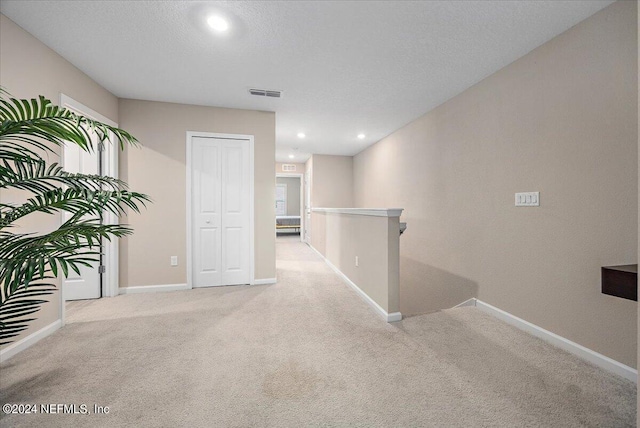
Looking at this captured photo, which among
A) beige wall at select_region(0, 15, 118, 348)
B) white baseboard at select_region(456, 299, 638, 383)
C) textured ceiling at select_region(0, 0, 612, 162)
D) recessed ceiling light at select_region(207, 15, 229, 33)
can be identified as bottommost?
white baseboard at select_region(456, 299, 638, 383)

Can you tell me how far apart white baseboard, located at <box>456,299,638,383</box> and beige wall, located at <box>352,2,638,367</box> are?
0.04 m

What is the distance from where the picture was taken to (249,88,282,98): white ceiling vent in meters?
3.12

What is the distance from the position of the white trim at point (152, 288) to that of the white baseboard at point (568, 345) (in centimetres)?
352

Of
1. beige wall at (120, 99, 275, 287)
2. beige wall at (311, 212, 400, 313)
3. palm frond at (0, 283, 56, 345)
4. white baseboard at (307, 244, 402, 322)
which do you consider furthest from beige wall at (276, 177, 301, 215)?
palm frond at (0, 283, 56, 345)

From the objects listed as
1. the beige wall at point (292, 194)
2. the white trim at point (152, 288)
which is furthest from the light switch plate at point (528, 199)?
the beige wall at point (292, 194)

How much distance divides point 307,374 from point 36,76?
307 centimetres

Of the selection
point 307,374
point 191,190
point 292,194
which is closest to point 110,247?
point 191,190

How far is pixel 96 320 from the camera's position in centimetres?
258

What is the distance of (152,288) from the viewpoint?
3418 millimetres

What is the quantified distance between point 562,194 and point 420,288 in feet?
7.28

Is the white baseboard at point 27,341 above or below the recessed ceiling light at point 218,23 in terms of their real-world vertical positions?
below

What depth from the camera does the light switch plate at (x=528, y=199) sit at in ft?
7.47

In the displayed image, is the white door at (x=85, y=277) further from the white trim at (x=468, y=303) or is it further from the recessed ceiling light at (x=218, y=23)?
the white trim at (x=468, y=303)

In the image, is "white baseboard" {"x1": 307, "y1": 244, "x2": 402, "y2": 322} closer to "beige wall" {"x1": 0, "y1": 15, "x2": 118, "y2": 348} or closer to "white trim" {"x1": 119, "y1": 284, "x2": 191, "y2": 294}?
"white trim" {"x1": 119, "y1": 284, "x2": 191, "y2": 294}
